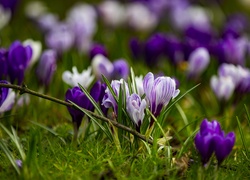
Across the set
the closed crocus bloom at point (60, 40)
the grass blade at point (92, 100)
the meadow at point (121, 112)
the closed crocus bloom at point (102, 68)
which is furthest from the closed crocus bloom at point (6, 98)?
the closed crocus bloom at point (60, 40)

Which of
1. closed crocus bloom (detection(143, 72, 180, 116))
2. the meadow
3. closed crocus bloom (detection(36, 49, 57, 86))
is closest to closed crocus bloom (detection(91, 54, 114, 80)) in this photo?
the meadow

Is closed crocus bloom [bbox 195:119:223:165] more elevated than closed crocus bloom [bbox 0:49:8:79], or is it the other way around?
closed crocus bloom [bbox 0:49:8:79]

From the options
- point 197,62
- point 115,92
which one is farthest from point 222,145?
point 197,62

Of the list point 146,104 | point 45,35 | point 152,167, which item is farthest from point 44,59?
point 45,35

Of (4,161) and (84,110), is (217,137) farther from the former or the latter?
(4,161)

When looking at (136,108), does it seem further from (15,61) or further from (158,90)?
(15,61)

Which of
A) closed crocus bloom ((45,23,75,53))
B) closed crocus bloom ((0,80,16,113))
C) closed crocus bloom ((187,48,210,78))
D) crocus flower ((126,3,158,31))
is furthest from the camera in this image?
crocus flower ((126,3,158,31))

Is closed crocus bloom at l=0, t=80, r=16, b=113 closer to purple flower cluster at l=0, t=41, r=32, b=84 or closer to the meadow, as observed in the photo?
the meadow
